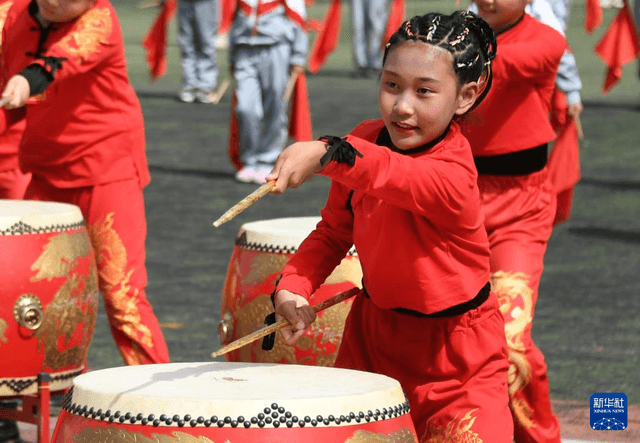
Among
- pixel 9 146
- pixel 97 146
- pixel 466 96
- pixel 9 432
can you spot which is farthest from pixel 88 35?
pixel 466 96

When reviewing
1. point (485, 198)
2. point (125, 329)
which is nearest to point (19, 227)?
point (125, 329)

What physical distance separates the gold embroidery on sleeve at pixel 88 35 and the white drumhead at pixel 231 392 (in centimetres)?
188

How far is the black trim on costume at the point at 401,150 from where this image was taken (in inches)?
114

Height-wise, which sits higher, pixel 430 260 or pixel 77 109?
pixel 430 260

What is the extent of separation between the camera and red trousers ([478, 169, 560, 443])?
3.99 meters

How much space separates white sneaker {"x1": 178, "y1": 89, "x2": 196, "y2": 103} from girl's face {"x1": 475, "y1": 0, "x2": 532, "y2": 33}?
1130 cm

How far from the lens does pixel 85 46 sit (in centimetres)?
451

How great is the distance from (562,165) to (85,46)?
5.77 feet

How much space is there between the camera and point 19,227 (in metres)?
4.14

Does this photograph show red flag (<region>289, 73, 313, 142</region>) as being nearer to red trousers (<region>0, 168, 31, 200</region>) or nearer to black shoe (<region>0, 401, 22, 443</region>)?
red trousers (<region>0, 168, 31, 200</region>)

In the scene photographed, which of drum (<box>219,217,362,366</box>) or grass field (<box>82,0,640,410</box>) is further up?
drum (<box>219,217,362,366</box>)

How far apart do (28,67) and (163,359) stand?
3.72 ft

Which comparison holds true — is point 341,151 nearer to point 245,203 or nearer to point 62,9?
point 245,203

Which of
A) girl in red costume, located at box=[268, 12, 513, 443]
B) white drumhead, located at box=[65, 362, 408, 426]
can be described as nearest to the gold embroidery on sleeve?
girl in red costume, located at box=[268, 12, 513, 443]
